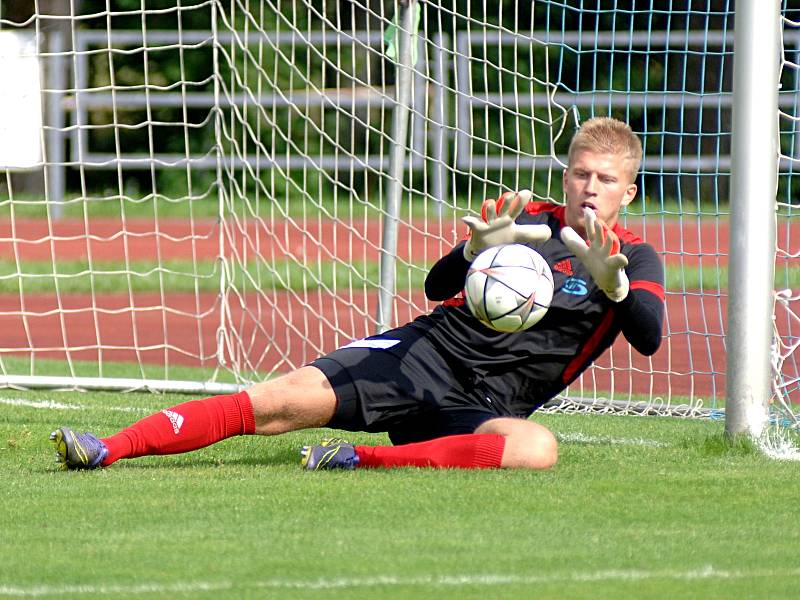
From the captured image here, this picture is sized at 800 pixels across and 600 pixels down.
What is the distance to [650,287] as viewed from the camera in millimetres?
5055

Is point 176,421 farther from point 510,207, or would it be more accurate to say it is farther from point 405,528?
point 510,207

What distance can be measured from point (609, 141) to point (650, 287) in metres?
0.58

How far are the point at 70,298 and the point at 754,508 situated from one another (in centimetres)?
1028

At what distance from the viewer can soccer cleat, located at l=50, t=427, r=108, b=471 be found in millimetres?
4945

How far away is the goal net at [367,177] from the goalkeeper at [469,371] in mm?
1411

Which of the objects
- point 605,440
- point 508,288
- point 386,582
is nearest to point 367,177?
point 605,440

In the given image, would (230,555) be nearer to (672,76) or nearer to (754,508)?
(754,508)

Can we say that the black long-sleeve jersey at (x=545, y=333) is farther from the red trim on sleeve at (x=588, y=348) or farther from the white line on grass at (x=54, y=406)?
the white line on grass at (x=54, y=406)

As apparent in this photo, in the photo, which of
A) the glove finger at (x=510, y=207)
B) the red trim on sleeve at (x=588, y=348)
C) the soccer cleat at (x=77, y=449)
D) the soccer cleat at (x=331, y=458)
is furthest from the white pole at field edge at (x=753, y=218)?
the soccer cleat at (x=77, y=449)

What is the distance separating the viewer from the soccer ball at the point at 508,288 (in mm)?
4812

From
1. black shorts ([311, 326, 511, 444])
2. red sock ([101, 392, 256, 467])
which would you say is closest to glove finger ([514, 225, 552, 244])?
black shorts ([311, 326, 511, 444])

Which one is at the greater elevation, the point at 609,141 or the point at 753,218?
the point at 609,141

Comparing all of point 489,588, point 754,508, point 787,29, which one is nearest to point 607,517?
point 754,508

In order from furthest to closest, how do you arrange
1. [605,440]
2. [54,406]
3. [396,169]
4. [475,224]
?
1. [396,169]
2. [54,406]
3. [605,440]
4. [475,224]
